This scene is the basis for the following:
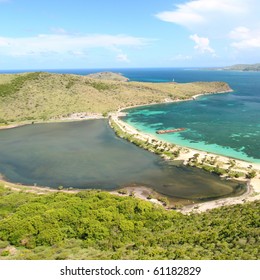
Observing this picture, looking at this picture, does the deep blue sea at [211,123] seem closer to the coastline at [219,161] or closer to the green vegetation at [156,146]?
the coastline at [219,161]

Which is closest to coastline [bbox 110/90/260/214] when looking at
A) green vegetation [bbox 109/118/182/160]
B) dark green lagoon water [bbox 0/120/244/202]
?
green vegetation [bbox 109/118/182/160]

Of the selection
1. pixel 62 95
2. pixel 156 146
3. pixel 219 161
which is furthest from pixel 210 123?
pixel 62 95

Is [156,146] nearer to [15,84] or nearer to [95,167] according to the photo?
[95,167]

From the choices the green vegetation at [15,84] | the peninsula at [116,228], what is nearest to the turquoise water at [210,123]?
the peninsula at [116,228]

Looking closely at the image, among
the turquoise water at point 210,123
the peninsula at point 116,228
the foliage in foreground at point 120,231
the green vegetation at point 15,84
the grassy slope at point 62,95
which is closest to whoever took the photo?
the foliage in foreground at point 120,231

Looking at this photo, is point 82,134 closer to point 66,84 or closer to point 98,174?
point 98,174

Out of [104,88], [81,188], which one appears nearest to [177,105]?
[104,88]

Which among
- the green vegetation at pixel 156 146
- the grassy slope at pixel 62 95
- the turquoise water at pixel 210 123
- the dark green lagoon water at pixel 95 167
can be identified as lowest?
the dark green lagoon water at pixel 95 167
